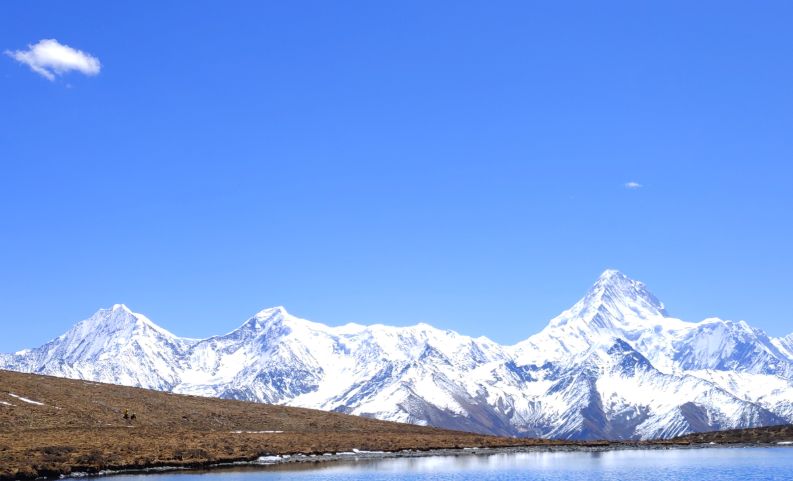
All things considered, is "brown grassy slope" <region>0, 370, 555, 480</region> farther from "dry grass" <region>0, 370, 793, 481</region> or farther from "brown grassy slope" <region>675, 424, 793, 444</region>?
"brown grassy slope" <region>675, 424, 793, 444</region>

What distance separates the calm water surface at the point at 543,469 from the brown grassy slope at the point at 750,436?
26396mm

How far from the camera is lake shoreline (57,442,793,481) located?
262 feet

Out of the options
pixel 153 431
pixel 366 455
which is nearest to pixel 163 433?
pixel 153 431

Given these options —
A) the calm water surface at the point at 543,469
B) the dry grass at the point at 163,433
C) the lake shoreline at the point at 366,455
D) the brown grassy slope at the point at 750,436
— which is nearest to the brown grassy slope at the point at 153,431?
the dry grass at the point at 163,433

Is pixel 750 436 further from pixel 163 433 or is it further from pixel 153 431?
pixel 153 431

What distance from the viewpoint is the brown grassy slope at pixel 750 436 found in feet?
418

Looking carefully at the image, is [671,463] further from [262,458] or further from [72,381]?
[72,381]

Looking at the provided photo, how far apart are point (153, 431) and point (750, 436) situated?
84.0m

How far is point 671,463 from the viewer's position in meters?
86.9

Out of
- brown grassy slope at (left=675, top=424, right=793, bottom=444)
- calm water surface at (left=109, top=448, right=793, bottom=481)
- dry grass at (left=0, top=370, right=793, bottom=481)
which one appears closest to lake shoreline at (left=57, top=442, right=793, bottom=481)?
dry grass at (left=0, top=370, right=793, bottom=481)

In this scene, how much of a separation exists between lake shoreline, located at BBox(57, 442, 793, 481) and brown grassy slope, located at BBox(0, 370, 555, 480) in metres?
1.02

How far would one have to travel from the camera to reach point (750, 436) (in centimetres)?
13250

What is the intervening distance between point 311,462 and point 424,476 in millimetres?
17784

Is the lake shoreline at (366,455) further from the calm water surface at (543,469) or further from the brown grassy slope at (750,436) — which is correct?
the brown grassy slope at (750,436)
